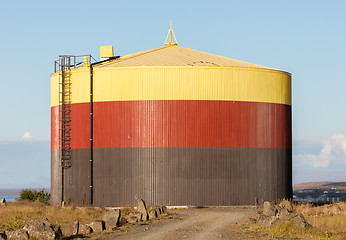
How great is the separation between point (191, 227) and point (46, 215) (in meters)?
11.9

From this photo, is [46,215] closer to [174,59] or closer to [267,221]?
[267,221]

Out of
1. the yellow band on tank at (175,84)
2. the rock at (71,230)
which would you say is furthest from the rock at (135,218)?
the yellow band on tank at (175,84)

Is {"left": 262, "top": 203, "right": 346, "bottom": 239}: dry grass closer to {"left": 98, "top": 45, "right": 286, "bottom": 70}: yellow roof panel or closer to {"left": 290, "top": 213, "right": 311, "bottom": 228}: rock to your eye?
{"left": 290, "top": 213, "right": 311, "bottom": 228}: rock

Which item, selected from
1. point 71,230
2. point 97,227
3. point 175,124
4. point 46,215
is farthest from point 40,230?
point 175,124

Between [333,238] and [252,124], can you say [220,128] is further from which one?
[333,238]

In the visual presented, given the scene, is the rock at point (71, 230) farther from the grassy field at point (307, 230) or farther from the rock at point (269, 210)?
the rock at point (269, 210)

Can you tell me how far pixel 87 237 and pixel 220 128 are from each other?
1926 centimetres

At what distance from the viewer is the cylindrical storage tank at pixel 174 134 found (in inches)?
1757

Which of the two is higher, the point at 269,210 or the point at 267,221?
the point at 267,221

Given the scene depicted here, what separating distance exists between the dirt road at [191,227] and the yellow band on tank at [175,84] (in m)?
9.33

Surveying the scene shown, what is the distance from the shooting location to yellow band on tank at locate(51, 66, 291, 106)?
147 feet

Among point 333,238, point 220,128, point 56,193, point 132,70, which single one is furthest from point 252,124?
point 333,238

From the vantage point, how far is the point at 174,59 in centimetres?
4769

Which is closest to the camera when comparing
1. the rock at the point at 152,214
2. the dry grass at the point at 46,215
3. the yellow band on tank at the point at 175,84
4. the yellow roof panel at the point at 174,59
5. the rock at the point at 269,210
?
the rock at the point at 152,214
